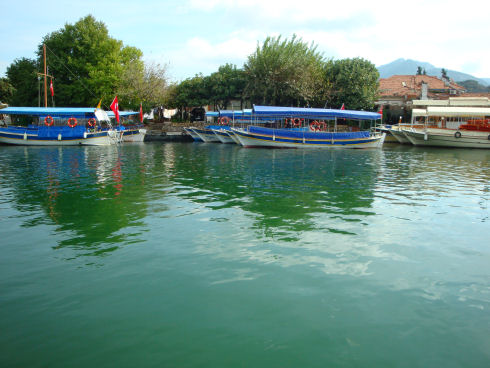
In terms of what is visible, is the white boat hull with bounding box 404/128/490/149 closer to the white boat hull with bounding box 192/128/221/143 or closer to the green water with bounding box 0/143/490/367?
the white boat hull with bounding box 192/128/221/143

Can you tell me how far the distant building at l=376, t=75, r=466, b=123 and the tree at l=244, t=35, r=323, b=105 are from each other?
11265 millimetres

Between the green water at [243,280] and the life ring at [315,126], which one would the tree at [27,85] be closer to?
the life ring at [315,126]

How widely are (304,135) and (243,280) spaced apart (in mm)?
29062

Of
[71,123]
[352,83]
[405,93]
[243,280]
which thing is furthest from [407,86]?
[243,280]

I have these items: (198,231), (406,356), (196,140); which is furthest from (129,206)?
(196,140)

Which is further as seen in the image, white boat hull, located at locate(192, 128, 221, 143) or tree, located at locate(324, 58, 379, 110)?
tree, located at locate(324, 58, 379, 110)

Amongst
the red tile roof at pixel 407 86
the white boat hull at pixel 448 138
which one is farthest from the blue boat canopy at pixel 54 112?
the red tile roof at pixel 407 86

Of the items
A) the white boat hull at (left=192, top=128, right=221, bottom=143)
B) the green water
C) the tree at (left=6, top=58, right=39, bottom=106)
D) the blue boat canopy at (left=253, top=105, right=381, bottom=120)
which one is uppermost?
the tree at (left=6, top=58, right=39, bottom=106)

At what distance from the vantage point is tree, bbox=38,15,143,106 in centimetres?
4447

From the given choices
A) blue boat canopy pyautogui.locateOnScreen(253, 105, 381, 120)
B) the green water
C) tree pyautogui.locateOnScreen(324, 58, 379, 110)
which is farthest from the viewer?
tree pyautogui.locateOnScreen(324, 58, 379, 110)

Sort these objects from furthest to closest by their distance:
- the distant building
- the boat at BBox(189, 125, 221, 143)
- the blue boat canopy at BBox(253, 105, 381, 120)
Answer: the distant building < the boat at BBox(189, 125, 221, 143) < the blue boat canopy at BBox(253, 105, 381, 120)

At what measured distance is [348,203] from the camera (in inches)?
452

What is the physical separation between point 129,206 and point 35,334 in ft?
21.4

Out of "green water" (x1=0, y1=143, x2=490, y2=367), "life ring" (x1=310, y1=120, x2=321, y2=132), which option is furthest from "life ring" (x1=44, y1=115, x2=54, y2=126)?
"green water" (x1=0, y1=143, x2=490, y2=367)
